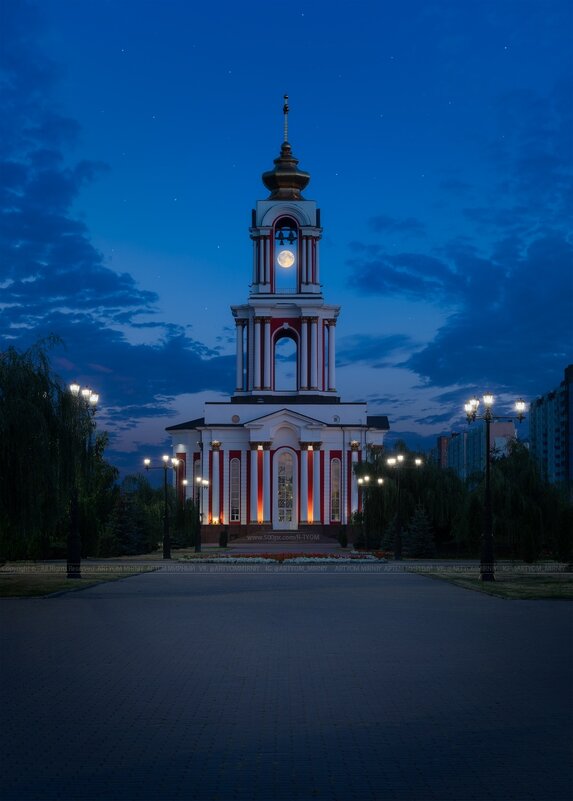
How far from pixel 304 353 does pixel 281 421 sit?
5822 mm

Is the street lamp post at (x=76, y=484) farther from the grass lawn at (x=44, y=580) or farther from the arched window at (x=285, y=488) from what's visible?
the arched window at (x=285, y=488)

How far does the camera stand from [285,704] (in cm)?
968

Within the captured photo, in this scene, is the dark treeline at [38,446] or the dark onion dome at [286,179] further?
the dark onion dome at [286,179]

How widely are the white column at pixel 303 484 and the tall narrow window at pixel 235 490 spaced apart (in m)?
4.64

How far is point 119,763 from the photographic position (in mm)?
7430

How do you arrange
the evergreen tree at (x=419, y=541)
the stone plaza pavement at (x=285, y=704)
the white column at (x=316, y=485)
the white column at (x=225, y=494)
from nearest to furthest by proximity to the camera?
the stone plaza pavement at (x=285, y=704) → the evergreen tree at (x=419, y=541) → the white column at (x=316, y=485) → the white column at (x=225, y=494)

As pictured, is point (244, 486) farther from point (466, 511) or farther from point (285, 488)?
point (466, 511)

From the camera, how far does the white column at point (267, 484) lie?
77.8 meters

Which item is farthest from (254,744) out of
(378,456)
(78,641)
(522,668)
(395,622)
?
(378,456)

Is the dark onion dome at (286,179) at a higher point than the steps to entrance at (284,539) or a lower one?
higher

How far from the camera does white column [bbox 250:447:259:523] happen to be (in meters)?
77.5

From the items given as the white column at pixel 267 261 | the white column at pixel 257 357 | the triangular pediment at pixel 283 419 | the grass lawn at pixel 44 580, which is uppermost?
the white column at pixel 267 261

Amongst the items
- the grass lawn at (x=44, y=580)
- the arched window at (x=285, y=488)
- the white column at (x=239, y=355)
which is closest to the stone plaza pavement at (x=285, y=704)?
the grass lawn at (x=44, y=580)

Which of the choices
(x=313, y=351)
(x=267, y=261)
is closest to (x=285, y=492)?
(x=313, y=351)
